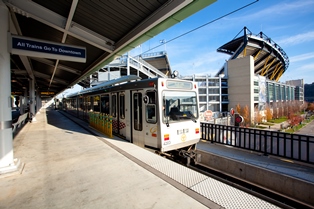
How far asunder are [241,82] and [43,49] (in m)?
52.5

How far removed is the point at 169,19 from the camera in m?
3.94

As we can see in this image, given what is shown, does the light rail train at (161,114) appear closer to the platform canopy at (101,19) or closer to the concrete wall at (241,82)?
the platform canopy at (101,19)

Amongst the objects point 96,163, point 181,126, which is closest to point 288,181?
point 181,126

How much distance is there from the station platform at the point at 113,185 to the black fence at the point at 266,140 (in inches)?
148

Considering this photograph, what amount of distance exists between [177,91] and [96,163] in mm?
3424

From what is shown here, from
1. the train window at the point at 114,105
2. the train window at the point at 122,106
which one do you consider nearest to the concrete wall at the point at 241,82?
the train window at the point at 114,105

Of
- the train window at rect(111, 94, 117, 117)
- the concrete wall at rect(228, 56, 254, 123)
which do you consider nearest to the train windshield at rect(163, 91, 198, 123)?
the train window at rect(111, 94, 117, 117)

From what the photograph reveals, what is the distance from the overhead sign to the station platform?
9.75 ft

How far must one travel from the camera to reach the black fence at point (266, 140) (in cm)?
518

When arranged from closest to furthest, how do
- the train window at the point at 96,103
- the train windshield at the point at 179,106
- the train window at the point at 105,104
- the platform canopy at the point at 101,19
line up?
1. the platform canopy at the point at 101,19
2. the train windshield at the point at 179,106
3. the train window at the point at 105,104
4. the train window at the point at 96,103

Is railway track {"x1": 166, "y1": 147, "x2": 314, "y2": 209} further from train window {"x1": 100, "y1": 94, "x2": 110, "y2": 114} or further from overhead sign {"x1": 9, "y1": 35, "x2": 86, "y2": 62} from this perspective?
overhead sign {"x1": 9, "y1": 35, "x2": 86, "y2": 62}

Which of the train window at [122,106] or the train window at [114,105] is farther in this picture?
the train window at [114,105]

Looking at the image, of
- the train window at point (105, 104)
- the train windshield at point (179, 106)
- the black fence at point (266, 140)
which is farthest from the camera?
the train window at point (105, 104)

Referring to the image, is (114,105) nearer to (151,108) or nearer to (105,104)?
(105,104)
